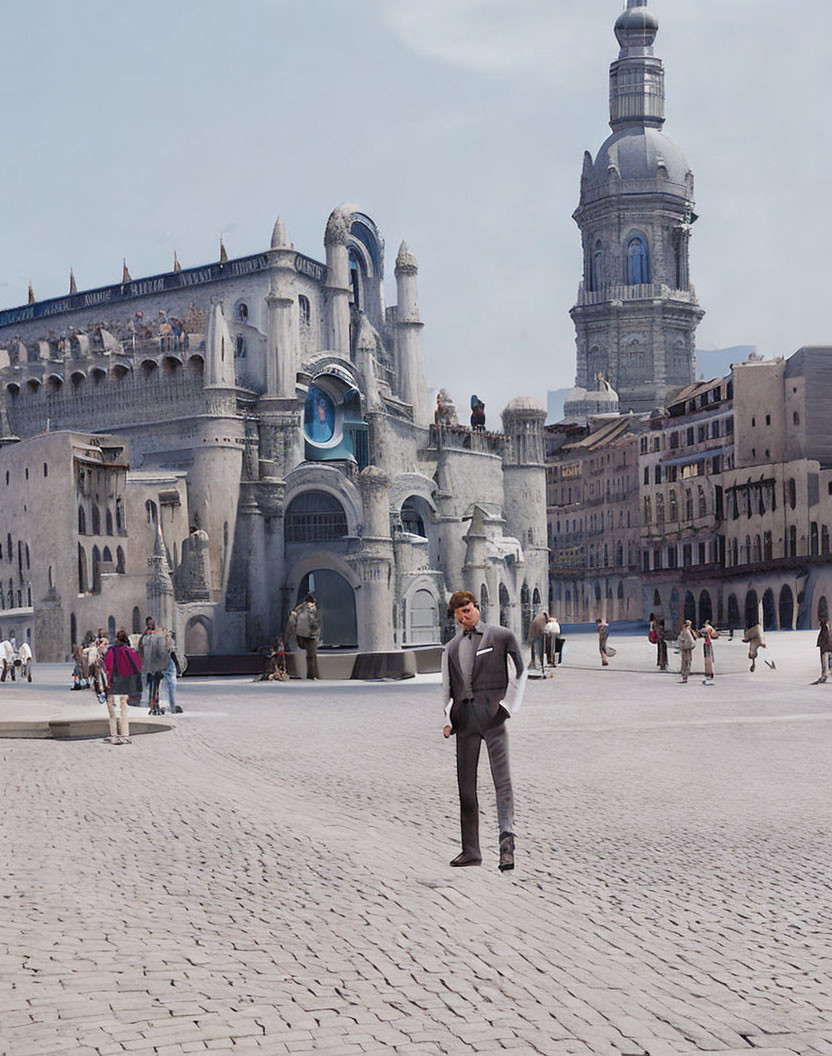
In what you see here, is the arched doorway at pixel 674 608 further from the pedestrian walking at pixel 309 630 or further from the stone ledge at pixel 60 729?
the stone ledge at pixel 60 729

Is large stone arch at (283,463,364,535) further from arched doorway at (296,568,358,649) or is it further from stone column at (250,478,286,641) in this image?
arched doorway at (296,568,358,649)

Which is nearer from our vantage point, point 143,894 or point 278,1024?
point 278,1024

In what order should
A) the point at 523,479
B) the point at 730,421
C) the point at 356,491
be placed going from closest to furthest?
the point at 356,491
the point at 523,479
the point at 730,421

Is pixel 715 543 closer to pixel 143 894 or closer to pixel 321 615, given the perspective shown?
pixel 321 615

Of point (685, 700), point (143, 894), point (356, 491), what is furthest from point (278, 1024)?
point (356, 491)

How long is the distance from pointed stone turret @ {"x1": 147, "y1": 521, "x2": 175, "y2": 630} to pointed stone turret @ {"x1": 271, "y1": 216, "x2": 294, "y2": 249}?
50.5 ft

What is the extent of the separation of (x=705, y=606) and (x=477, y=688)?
249 feet

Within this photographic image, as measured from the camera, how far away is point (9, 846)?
11922 mm

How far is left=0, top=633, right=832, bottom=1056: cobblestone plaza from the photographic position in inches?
263

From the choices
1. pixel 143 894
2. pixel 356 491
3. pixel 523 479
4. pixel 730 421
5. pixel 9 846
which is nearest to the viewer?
pixel 143 894

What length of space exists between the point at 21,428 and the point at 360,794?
169 ft

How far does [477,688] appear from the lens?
10023mm

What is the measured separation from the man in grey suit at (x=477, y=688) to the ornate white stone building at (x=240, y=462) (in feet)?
135

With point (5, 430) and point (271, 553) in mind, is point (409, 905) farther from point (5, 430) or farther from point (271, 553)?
point (5, 430)
